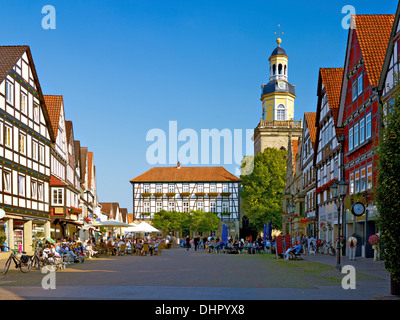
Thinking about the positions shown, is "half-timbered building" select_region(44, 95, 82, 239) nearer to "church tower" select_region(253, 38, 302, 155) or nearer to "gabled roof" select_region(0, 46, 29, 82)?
"gabled roof" select_region(0, 46, 29, 82)

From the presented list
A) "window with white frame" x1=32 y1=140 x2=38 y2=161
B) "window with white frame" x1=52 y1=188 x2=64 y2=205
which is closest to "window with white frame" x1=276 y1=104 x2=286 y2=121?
"window with white frame" x1=52 y1=188 x2=64 y2=205

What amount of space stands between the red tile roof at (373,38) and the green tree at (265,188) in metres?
43.6

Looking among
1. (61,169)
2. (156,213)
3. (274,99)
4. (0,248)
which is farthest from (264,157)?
(0,248)

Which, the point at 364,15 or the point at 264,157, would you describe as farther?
the point at 264,157

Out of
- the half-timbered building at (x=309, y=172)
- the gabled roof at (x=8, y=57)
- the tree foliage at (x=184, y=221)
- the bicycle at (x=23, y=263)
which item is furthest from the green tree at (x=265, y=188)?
the bicycle at (x=23, y=263)

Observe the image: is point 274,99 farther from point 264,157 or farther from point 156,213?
point 156,213

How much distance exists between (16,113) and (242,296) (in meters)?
25.9

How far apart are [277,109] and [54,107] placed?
49.3 m

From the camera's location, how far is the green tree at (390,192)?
12219mm

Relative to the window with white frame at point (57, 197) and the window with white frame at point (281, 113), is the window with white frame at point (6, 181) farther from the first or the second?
the window with white frame at point (281, 113)

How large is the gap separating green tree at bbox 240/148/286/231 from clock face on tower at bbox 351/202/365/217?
147 feet

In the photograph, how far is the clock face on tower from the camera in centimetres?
2909

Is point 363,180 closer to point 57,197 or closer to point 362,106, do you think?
point 362,106
